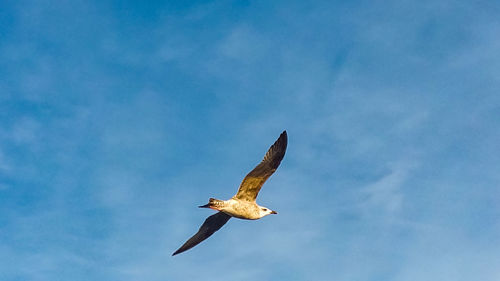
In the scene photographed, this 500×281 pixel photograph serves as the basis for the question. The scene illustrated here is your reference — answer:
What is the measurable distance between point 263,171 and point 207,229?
6245 mm

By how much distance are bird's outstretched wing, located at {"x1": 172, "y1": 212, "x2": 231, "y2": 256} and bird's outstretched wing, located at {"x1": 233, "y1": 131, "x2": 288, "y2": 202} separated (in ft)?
12.3

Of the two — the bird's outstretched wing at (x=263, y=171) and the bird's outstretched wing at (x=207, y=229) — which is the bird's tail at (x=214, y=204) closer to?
the bird's outstretched wing at (x=263, y=171)

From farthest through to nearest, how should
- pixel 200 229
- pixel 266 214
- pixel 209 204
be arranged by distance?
1. pixel 200 229
2. pixel 266 214
3. pixel 209 204

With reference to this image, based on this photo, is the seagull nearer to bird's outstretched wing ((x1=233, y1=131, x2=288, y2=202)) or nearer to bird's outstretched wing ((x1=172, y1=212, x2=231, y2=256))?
bird's outstretched wing ((x1=233, y1=131, x2=288, y2=202))

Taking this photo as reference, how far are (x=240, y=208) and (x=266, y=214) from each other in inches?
82.9

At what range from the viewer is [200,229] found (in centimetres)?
3259

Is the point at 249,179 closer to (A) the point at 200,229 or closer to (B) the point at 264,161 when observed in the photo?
(B) the point at 264,161

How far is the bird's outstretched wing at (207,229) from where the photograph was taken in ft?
106

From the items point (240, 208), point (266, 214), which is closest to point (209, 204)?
point (240, 208)

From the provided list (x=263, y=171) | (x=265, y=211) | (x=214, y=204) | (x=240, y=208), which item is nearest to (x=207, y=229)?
(x=265, y=211)

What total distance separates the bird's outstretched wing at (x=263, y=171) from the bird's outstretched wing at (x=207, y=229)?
3.74 meters

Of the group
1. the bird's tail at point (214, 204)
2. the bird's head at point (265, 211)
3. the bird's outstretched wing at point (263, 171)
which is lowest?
the bird's tail at point (214, 204)

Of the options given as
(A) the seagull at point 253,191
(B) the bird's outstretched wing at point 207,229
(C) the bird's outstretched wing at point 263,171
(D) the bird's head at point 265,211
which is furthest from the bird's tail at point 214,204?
(B) the bird's outstretched wing at point 207,229

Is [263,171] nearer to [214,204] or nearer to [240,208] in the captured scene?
[240,208]
